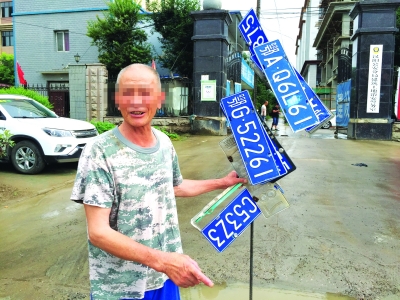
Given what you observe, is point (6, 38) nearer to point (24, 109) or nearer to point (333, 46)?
point (333, 46)

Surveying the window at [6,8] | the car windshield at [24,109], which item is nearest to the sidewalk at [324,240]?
the car windshield at [24,109]

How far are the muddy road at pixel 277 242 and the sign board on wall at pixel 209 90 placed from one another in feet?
23.2

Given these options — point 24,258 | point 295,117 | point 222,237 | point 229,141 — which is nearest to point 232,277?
point 222,237

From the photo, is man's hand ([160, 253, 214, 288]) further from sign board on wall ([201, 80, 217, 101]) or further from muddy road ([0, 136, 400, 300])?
sign board on wall ([201, 80, 217, 101])

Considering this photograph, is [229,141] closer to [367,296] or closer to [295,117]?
[295,117]

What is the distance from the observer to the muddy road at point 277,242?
330cm

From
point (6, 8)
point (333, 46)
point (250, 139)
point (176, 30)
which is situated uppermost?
point (6, 8)

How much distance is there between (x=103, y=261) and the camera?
5.50 feet

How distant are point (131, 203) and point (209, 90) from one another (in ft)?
41.6

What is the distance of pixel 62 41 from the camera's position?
21609mm

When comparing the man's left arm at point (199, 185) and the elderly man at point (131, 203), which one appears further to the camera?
the man's left arm at point (199, 185)

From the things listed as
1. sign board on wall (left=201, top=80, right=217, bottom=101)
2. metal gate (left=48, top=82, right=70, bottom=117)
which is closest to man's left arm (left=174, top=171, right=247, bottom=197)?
sign board on wall (left=201, top=80, right=217, bottom=101)

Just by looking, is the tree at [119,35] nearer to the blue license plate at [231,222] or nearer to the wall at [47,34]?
the wall at [47,34]

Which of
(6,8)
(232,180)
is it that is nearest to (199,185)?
(232,180)
